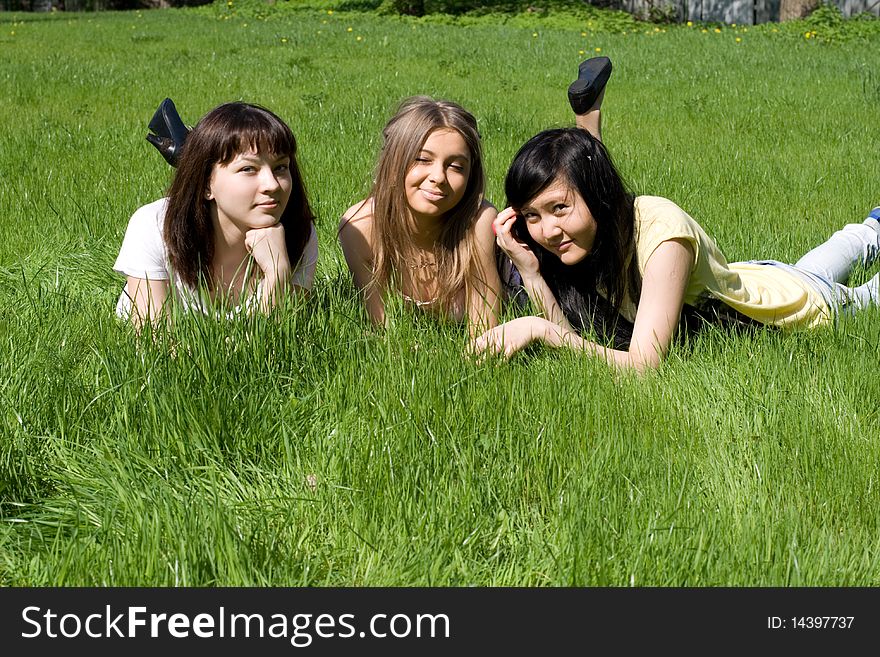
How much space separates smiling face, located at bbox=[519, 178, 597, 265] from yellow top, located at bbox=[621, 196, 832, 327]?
0.22 metres

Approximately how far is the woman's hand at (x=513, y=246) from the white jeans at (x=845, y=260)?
1.39 metres

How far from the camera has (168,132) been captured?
4117 millimetres

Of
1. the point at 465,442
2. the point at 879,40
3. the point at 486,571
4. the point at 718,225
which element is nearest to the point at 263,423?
the point at 465,442

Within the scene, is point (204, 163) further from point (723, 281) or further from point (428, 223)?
point (723, 281)

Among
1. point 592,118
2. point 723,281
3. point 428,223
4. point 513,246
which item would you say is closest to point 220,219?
point 428,223

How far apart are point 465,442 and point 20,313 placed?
1884 millimetres

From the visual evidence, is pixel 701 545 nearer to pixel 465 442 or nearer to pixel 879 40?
pixel 465 442

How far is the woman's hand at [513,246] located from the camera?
3.53 meters

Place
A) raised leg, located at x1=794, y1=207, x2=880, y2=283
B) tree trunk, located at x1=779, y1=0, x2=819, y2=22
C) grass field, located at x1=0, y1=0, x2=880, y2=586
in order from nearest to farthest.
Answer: grass field, located at x1=0, y1=0, x2=880, y2=586 → raised leg, located at x1=794, y1=207, x2=880, y2=283 → tree trunk, located at x1=779, y1=0, x2=819, y2=22

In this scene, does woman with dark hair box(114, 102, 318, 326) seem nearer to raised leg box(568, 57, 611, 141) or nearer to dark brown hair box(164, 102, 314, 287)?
dark brown hair box(164, 102, 314, 287)

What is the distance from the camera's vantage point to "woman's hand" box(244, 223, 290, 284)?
3250 mm

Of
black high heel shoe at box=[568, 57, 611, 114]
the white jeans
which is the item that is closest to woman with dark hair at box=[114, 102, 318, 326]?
black high heel shoe at box=[568, 57, 611, 114]

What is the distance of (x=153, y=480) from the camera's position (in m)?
2.30

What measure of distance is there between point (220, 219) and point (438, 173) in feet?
2.78
